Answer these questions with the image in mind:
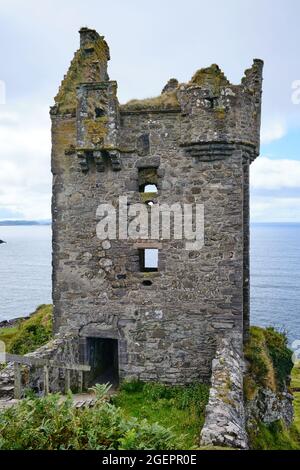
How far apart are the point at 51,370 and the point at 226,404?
5.28m

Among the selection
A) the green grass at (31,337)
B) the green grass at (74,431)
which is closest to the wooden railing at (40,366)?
the green grass at (31,337)

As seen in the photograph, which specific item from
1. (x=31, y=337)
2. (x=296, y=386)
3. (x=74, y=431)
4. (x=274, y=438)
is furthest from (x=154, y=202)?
(x=296, y=386)

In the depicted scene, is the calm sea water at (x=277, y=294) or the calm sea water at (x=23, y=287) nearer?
the calm sea water at (x=277, y=294)

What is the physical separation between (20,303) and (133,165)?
52.9m

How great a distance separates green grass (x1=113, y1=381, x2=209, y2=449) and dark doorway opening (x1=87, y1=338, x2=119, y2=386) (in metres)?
1.51

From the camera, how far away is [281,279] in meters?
94.4

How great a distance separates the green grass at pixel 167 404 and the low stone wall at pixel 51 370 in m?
1.61

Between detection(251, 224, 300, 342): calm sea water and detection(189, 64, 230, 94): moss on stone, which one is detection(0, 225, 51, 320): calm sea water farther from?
detection(189, 64, 230, 94): moss on stone

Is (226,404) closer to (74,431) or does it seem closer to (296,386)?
(74,431)

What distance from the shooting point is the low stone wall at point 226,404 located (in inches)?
304

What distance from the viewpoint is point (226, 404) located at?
30.8 ft

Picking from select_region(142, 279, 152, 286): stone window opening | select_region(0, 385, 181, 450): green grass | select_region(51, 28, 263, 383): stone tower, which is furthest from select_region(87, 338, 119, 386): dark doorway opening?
select_region(0, 385, 181, 450): green grass

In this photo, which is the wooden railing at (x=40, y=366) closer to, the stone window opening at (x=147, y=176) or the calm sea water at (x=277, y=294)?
the stone window opening at (x=147, y=176)
